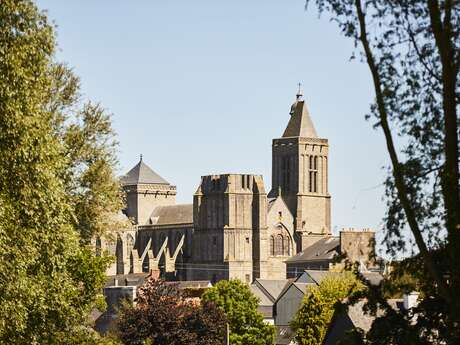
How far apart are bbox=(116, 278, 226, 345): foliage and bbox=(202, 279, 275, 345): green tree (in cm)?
1646

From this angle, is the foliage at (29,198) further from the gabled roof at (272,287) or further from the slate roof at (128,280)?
the slate roof at (128,280)

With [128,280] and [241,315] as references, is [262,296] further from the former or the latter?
[128,280]

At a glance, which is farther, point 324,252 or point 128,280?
point 324,252

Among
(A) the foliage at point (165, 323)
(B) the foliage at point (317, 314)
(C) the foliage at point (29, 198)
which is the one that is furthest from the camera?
(B) the foliage at point (317, 314)

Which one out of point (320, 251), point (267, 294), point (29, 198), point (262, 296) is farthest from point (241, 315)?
point (320, 251)

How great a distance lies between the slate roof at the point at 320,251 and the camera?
189625mm

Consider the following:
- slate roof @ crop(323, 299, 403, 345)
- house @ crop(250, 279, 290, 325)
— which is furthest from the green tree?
slate roof @ crop(323, 299, 403, 345)

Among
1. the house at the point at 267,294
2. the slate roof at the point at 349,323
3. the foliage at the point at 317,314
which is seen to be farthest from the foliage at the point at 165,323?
the house at the point at 267,294

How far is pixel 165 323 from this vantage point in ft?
269

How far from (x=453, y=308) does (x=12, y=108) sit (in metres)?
13.5

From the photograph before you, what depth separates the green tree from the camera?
10681 centimetres

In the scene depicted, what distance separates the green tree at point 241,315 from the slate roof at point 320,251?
7124 cm

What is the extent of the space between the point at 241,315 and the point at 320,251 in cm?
8371

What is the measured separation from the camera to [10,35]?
3167 cm
